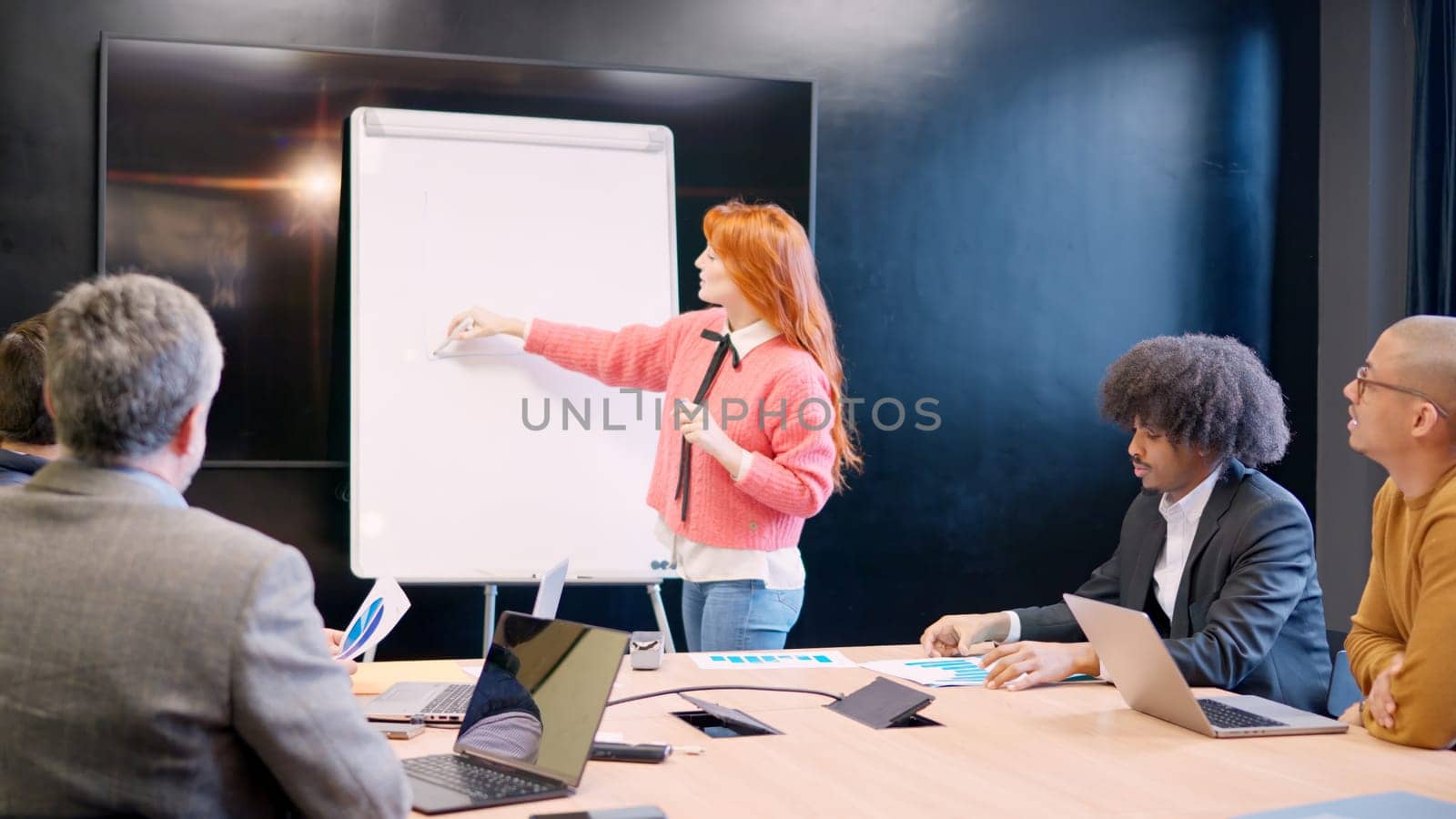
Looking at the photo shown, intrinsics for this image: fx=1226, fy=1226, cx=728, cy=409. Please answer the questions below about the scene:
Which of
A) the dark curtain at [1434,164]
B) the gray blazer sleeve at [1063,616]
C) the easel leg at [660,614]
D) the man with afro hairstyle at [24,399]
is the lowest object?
the easel leg at [660,614]

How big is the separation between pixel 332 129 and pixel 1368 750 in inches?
113

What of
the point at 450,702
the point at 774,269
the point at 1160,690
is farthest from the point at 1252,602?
the point at 450,702

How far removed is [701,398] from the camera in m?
2.90

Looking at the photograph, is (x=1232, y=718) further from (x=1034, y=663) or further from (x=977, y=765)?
(x=977, y=765)

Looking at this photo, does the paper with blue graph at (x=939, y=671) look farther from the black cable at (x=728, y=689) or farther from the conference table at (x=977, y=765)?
the black cable at (x=728, y=689)

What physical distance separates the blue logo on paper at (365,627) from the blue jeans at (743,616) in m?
0.91

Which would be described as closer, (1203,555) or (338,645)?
(338,645)

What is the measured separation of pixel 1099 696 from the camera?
2201 mm

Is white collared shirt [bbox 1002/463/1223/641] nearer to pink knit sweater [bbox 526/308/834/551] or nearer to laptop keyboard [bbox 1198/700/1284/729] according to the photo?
laptop keyboard [bbox 1198/700/1284/729]

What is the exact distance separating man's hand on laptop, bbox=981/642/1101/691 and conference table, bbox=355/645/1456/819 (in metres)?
0.04

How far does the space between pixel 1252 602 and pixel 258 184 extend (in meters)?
2.67

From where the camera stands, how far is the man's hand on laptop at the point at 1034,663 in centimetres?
221

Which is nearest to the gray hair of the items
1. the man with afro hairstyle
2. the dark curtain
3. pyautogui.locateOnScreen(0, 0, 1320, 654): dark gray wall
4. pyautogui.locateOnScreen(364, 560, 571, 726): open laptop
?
pyautogui.locateOnScreen(364, 560, 571, 726): open laptop

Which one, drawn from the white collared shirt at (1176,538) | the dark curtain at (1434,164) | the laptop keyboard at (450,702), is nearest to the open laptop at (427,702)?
the laptop keyboard at (450,702)
